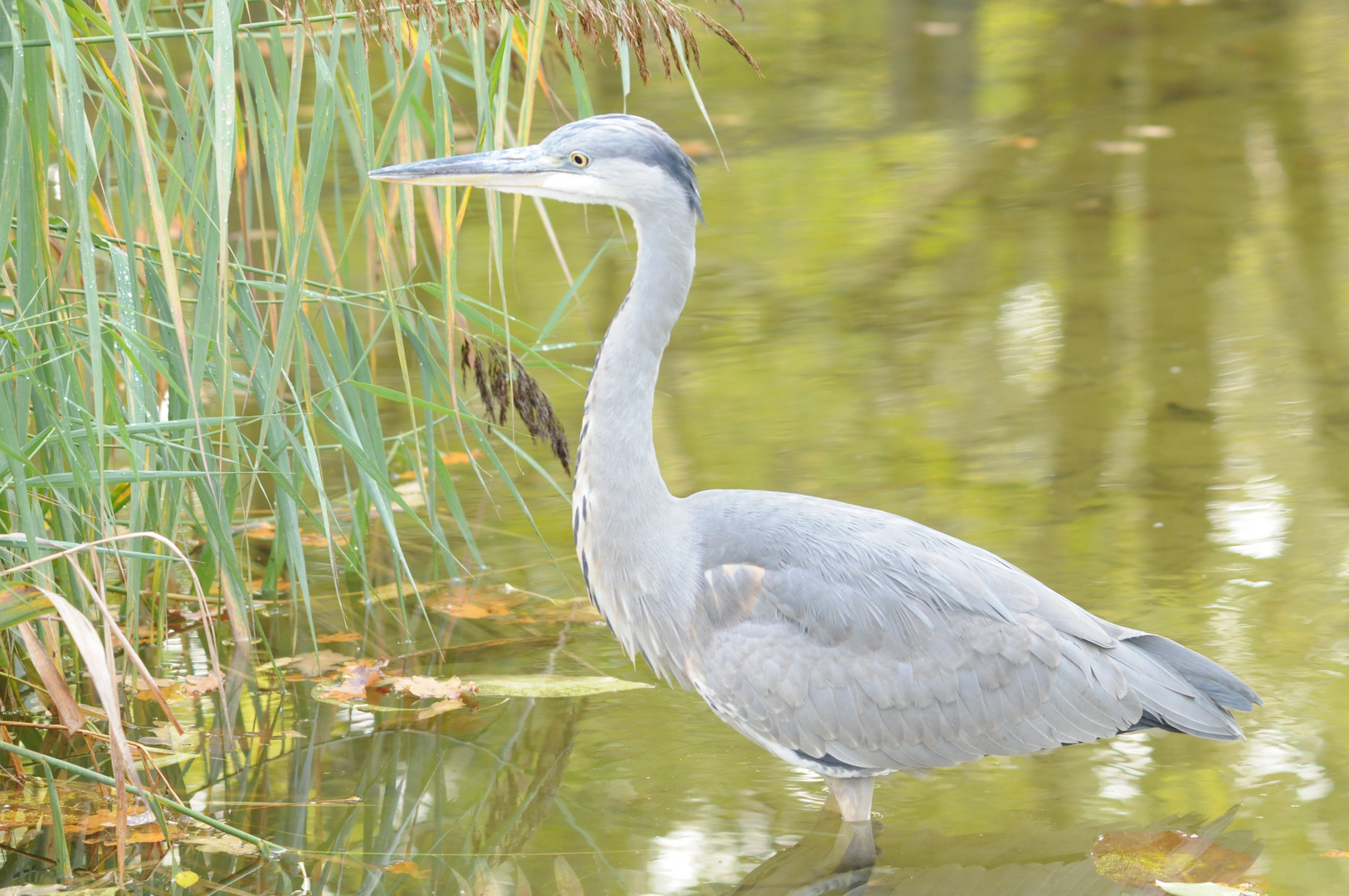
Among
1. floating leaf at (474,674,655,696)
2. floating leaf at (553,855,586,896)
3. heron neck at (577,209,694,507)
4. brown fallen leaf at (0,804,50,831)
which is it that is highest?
heron neck at (577,209,694,507)

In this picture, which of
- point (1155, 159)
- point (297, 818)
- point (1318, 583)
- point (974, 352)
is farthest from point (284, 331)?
point (1155, 159)

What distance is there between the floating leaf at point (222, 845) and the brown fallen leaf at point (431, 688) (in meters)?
0.76

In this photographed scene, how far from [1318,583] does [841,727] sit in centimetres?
194

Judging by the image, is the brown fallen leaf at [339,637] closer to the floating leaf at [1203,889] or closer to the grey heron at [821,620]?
the grey heron at [821,620]

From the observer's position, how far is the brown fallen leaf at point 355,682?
4.08m

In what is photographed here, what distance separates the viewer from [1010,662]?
3342mm

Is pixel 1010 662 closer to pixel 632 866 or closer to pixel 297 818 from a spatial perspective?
pixel 632 866

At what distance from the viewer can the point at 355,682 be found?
13.5 feet

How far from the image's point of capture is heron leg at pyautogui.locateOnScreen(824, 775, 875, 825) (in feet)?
11.2

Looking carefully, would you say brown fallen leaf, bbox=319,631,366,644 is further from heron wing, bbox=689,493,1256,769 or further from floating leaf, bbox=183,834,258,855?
heron wing, bbox=689,493,1256,769

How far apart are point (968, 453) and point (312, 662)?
105 inches

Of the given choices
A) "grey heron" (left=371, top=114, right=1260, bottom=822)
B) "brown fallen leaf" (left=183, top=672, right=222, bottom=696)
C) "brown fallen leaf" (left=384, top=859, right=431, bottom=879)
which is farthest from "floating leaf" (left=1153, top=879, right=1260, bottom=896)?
"brown fallen leaf" (left=183, top=672, right=222, bottom=696)

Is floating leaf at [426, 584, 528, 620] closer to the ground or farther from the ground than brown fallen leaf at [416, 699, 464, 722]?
farther from the ground

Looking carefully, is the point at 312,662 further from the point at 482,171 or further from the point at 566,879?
the point at 482,171
